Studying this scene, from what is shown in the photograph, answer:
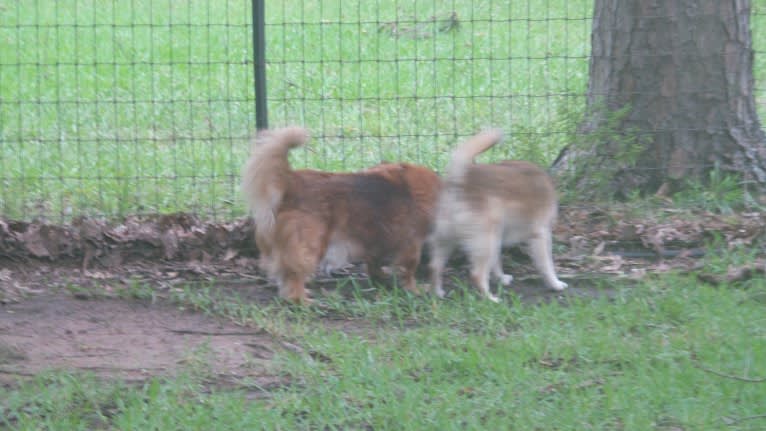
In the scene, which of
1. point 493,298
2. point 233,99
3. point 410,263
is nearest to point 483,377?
point 493,298

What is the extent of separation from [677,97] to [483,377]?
323cm

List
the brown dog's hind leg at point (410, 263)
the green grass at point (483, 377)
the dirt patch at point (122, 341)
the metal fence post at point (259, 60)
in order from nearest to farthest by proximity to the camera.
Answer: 1. the green grass at point (483, 377)
2. the dirt patch at point (122, 341)
3. the brown dog's hind leg at point (410, 263)
4. the metal fence post at point (259, 60)

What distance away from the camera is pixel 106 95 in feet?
31.3

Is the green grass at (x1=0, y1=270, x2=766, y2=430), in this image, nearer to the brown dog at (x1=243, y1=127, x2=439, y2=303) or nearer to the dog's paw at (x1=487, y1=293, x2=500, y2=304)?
the dog's paw at (x1=487, y1=293, x2=500, y2=304)

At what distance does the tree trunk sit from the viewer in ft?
22.6

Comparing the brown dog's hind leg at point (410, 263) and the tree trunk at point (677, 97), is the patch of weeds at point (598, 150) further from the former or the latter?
the brown dog's hind leg at point (410, 263)

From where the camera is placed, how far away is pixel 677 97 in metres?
6.93

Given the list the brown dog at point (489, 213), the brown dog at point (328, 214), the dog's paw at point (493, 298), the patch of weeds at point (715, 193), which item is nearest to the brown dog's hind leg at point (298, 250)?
the brown dog at point (328, 214)

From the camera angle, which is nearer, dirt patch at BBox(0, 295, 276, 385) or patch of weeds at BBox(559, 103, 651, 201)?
dirt patch at BBox(0, 295, 276, 385)

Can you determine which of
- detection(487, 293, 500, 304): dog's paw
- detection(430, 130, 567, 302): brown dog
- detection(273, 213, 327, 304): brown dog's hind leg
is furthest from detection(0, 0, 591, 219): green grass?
detection(487, 293, 500, 304): dog's paw

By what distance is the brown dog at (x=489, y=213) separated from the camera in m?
5.69

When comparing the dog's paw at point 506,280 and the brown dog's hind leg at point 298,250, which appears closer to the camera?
the brown dog's hind leg at point 298,250

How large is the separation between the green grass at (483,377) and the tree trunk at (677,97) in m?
1.60

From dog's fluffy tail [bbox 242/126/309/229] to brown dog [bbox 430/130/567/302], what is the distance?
3.03ft
